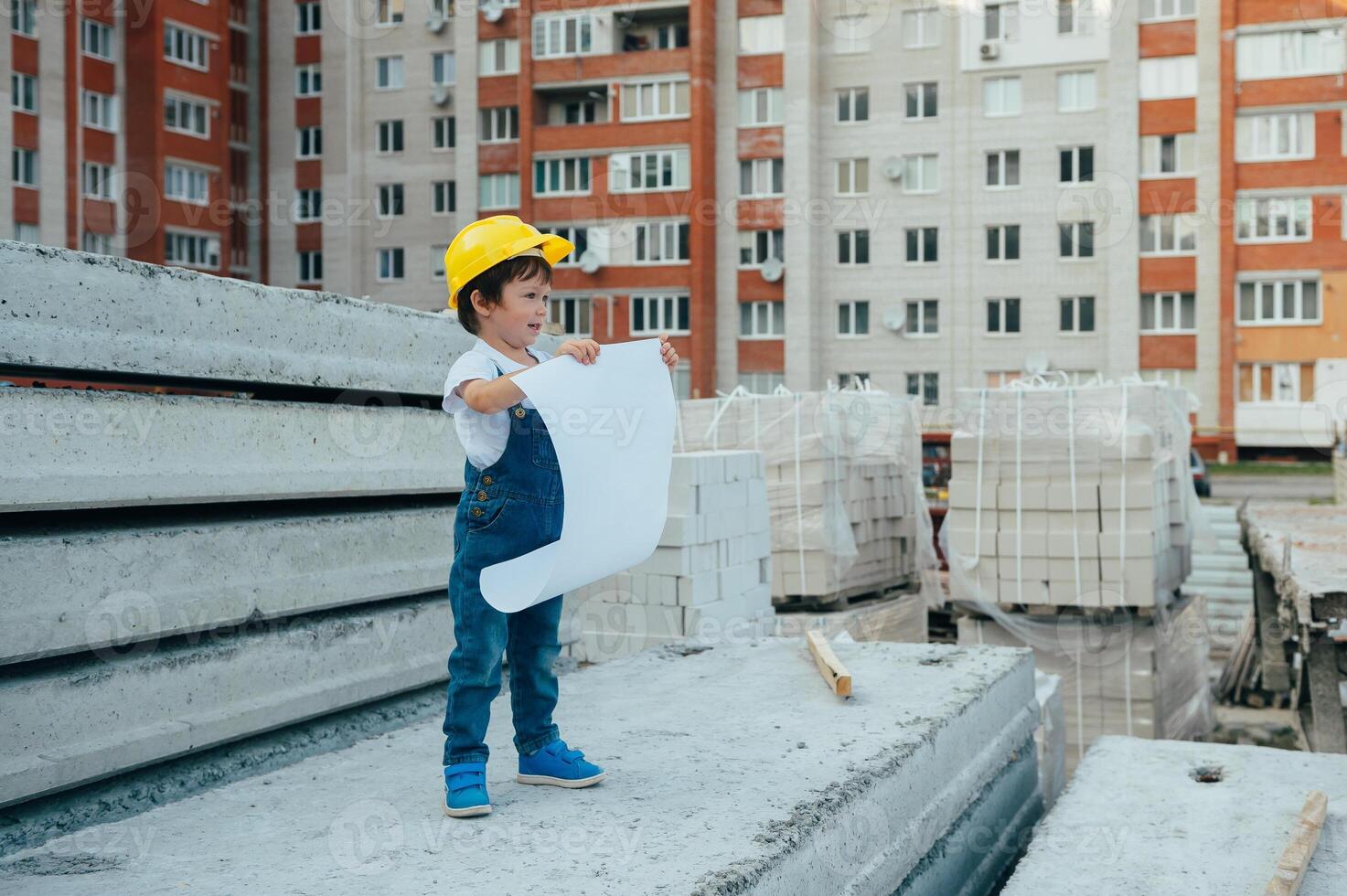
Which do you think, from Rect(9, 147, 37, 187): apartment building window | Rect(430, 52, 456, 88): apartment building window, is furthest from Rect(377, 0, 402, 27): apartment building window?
Rect(9, 147, 37, 187): apartment building window

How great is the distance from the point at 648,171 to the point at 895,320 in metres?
8.43

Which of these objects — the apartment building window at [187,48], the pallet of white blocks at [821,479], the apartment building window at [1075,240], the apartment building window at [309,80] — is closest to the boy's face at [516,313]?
the pallet of white blocks at [821,479]

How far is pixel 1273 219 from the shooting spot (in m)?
32.5

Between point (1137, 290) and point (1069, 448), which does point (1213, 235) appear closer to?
point (1137, 290)

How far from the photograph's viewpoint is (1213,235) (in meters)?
32.5

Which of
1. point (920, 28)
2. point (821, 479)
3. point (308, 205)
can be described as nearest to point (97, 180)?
point (308, 205)

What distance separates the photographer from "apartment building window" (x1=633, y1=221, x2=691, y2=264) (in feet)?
118

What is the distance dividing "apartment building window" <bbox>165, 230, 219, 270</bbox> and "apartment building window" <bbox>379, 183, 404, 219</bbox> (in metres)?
5.23

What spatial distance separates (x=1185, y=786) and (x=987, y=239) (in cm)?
3179

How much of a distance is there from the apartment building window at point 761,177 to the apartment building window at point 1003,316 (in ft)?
22.2

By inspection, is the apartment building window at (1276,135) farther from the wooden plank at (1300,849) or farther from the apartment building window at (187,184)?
the wooden plank at (1300,849)

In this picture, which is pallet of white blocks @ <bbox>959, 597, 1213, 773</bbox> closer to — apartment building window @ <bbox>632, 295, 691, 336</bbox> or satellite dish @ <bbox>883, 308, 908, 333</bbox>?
satellite dish @ <bbox>883, 308, 908, 333</bbox>

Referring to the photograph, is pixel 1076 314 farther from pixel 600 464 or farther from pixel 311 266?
pixel 600 464

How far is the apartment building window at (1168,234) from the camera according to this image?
3281 centimetres
